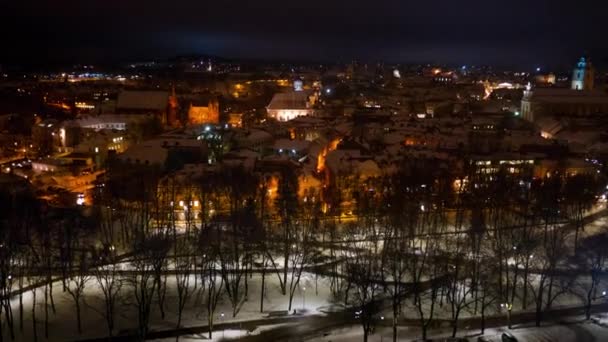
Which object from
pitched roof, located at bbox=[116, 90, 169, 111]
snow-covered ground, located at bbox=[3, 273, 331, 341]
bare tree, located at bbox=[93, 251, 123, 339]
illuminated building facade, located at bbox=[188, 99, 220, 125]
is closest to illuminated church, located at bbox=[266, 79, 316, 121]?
illuminated building facade, located at bbox=[188, 99, 220, 125]

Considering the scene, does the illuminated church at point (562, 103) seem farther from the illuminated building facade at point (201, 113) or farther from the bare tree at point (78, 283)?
the bare tree at point (78, 283)

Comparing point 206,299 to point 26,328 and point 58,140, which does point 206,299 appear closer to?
point 26,328

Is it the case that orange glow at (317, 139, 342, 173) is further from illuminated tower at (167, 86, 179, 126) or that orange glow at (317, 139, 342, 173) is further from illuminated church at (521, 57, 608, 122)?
illuminated church at (521, 57, 608, 122)

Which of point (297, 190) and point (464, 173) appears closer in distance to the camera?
point (297, 190)

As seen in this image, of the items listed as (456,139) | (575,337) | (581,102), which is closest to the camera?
(575,337)

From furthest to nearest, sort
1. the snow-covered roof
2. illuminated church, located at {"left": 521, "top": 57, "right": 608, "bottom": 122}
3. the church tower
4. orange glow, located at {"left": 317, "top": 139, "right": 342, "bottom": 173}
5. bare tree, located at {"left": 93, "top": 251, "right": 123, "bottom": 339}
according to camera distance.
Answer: the church tower → the snow-covered roof → illuminated church, located at {"left": 521, "top": 57, "right": 608, "bottom": 122} → orange glow, located at {"left": 317, "top": 139, "right": 342, "bottom": 173} → bare tree, located at {"left": 93, "top": 251, "right": 123, "bottom": 339}

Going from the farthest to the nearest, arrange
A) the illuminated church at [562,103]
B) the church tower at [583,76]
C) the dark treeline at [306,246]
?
the church tower at [583,76], the illuminated church at [562,103], the dark treeline at [306,246]

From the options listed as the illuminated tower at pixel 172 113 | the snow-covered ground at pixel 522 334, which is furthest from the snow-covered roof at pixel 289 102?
the snow-covered ground at pixel 522 334

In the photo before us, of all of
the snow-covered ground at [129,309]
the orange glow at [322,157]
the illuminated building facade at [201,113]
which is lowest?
the snow-covered ground at [129,309]

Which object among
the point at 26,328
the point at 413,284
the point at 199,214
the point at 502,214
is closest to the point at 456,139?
the point at 502,214
